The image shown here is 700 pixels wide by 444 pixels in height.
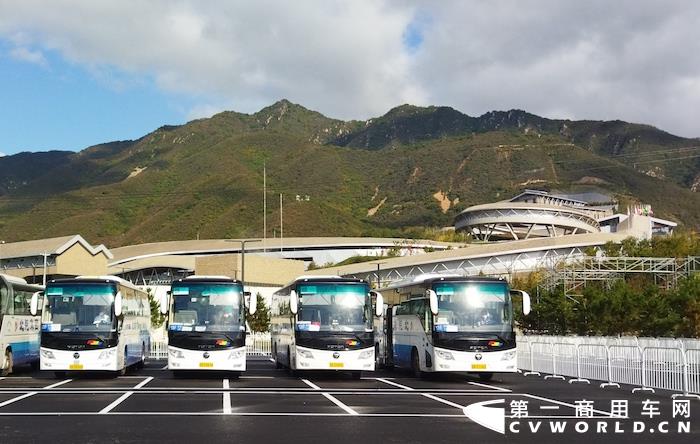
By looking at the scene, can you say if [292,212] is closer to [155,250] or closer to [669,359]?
[155,250]

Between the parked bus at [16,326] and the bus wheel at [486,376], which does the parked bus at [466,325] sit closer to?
the bus wheel at [486,376]

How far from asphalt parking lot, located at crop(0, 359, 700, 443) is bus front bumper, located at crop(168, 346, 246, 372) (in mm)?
528

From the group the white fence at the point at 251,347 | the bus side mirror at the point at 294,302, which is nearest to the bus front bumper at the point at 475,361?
the bus side mirror at the point at 294,302

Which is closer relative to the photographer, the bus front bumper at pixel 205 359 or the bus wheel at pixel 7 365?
the bus front bumper at pixel 205 359

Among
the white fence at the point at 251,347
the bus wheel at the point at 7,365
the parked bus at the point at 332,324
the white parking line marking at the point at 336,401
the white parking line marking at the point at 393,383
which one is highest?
the parked bus at the point at 332,324

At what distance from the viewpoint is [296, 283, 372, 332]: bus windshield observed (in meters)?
24.8

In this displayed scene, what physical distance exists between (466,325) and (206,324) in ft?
24.7

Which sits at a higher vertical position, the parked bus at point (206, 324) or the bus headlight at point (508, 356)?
the parked bus at point (206, 324)

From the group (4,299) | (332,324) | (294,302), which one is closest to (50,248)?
(4,299)

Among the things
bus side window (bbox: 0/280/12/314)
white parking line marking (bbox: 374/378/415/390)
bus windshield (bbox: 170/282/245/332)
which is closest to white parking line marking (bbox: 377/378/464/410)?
white parking line marking (bbox: 374/378/415/390)

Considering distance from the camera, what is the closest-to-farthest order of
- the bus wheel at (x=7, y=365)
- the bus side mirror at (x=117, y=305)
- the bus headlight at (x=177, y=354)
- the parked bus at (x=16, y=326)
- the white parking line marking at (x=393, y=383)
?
the white parking line marking at (x=393, y=383) → the bus headlight at (x=177, y=354) → the bus side mirror at (x=117, y=305) → the parked bus at (x=16, y=326) → the bus wheel at (x=7, y=365)

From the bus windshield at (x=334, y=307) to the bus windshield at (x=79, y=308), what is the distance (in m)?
5.66

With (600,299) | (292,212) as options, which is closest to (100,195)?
(292,212)

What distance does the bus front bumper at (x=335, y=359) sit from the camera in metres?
24.3
